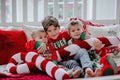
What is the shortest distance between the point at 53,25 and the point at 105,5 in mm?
1530

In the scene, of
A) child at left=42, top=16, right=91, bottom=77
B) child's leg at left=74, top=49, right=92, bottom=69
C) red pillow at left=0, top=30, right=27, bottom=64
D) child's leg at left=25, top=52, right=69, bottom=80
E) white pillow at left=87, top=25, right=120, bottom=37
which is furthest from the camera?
white pillow at left=87, top=25, right=120, bottom=37

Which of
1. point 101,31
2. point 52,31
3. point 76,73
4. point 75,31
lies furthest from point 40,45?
point 101,31

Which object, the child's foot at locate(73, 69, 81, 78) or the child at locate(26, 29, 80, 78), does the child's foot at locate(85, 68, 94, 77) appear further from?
the child at locate(26, 29, 80, 78)

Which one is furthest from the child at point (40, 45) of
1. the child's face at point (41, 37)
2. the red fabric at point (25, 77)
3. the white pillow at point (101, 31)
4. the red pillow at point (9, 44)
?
the white pillow at point (101, 31)

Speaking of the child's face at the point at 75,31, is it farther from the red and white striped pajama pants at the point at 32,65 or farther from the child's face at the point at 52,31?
the red and white striped pajama pants at the point at 32,65

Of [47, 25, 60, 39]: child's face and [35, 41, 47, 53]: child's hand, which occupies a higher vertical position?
[47, 25, 60, 39]: child's face

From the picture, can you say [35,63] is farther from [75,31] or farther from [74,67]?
[75,31]

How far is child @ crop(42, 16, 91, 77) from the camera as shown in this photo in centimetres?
164

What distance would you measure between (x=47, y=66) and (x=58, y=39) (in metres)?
0.31

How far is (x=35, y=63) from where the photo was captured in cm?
158

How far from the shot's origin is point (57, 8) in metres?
2.51

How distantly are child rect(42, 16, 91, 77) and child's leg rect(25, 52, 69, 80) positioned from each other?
16 cm

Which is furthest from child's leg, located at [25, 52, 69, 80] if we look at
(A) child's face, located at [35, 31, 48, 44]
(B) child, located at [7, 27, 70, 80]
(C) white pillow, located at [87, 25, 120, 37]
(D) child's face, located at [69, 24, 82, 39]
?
(C) white pillow, located at [87, 25, 120, 37]

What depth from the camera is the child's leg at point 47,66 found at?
137 cm
